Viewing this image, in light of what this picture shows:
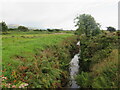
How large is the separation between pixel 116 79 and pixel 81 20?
26528mm

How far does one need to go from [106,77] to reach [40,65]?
151 inches

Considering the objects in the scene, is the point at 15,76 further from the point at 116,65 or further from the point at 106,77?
the point at 116,65

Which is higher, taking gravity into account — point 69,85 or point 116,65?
point 116,65

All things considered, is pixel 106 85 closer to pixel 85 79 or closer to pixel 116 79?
pixel 116 79

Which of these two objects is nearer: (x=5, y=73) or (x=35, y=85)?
(x=35, y=85)

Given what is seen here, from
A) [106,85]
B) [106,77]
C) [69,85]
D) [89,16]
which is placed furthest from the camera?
[89,16]

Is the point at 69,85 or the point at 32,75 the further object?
the point at 69,85

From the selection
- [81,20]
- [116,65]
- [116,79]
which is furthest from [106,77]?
[81,20]

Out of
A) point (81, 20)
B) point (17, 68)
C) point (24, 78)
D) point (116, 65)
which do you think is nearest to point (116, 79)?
point (116, 65)

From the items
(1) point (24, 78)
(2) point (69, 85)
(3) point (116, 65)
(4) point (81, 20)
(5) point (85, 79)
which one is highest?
(4) point (81, 20)

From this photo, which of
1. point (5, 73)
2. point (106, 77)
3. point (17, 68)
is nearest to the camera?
point (106, 77)

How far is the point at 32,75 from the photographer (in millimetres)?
5754

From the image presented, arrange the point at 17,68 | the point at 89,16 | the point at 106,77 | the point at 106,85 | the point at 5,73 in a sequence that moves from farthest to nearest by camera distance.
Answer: the point at 89,16 < the point at 17,68 < the point at 5,73 < the point at 106,77 < the point at 106,85

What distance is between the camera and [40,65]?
22.9ft
